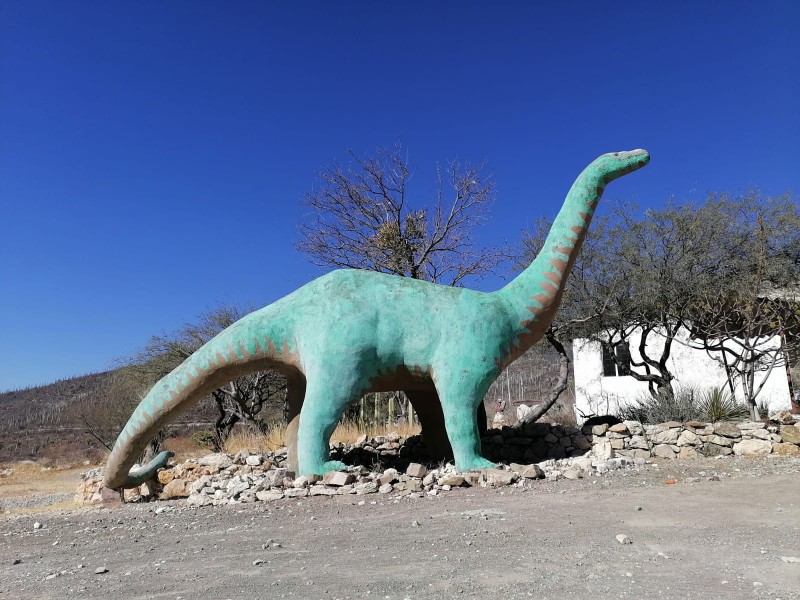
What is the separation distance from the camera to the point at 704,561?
329 cm

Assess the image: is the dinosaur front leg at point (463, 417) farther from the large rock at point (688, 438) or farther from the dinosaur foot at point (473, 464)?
the large rock at point (688, 438)

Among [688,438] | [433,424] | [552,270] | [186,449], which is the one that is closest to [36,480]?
[186,449]

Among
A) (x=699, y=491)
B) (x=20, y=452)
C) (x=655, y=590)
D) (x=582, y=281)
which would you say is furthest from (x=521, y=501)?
(x=20, y=452)

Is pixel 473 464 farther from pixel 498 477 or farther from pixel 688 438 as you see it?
pixel 688 438

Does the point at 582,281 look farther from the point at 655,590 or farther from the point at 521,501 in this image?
the point at 655,590

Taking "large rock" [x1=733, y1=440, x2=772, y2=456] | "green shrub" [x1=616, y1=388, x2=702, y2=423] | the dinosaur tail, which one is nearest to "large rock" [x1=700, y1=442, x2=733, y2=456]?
"large rock" [x1=733, y1=440, x2=772, y2=456]

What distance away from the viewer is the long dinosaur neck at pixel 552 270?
7.11 metres

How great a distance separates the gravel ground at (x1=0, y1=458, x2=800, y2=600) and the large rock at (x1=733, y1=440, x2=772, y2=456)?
6.17 feet

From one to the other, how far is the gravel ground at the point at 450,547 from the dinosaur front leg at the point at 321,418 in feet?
2.32

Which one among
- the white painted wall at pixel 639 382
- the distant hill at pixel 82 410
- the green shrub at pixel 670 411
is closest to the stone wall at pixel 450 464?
the green shrub at pixel 670 411

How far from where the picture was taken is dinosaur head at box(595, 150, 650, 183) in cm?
733

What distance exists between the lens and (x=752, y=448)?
808cm

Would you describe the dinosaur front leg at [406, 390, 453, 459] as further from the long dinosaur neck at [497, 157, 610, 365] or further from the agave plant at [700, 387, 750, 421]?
the agave plant at [700, 387, 750, 421]

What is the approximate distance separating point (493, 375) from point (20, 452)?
33.5m
